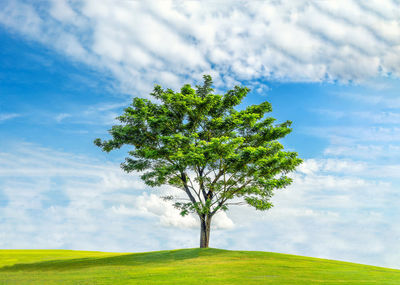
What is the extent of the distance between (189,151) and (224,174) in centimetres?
568

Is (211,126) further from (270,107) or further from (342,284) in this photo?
(342,284)

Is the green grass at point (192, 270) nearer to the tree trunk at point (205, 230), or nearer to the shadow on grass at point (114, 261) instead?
the shadow on grass at point (114, 261)

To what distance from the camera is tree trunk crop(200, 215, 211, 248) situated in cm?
3080

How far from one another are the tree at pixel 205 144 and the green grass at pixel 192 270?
16.4 ft

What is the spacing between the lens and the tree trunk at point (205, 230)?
101 feet

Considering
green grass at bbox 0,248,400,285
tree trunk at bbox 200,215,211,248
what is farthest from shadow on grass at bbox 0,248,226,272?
tree trunk at bbox 200,215,211,248

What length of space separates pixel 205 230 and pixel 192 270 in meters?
10.5

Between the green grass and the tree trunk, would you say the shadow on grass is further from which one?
the tree trunk

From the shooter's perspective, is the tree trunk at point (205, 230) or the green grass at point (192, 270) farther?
the tree trunk at point (205, 230)

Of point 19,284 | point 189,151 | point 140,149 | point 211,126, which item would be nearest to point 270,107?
point 211,126

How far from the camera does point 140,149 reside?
103ft

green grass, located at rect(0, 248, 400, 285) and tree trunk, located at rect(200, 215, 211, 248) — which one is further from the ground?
tree trunk, located at rect(200, 215, 211, 248)

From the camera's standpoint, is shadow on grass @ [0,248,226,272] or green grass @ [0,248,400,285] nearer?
green grass @ [0,248,400,285]

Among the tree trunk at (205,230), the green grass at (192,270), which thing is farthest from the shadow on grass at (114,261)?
the tree trunk at (205,230)
